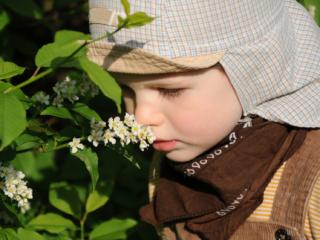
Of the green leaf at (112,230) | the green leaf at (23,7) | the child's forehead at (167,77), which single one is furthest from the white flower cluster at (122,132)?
the green leaf at (23,7)

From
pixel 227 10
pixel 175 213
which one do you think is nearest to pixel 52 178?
pixel 175 213

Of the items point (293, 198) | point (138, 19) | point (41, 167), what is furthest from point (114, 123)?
point (41, 167)

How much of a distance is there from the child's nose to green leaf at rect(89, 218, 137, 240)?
612mm

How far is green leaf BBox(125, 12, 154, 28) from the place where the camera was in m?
1.37

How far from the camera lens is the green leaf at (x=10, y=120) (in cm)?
135

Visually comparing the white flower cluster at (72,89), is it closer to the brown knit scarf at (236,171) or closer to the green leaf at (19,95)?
the green leaf at (19,95)

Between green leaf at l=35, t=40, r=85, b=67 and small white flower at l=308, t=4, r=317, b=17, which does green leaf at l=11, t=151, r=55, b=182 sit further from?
small white flower at l=308, t=4, r=317, b=17

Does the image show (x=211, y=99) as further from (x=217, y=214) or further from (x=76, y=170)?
(x=76, y=170)

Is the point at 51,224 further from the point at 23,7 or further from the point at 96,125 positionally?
the point at 23,7

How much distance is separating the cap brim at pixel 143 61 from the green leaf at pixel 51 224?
683 millimetres

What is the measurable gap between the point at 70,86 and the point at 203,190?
19.3 inches

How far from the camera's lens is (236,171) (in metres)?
1.81

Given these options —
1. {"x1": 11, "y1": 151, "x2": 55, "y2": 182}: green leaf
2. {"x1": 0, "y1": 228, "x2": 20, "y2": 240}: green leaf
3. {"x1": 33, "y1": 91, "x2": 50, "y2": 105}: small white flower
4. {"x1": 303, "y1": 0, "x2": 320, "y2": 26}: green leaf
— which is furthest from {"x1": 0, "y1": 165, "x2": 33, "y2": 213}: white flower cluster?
{"x1": 303, "y1": 0, "x2": 320, "y2": 26}: green leaf

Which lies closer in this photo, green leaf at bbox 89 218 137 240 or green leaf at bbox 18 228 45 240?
green leaf at bbox 18 228 45 240
